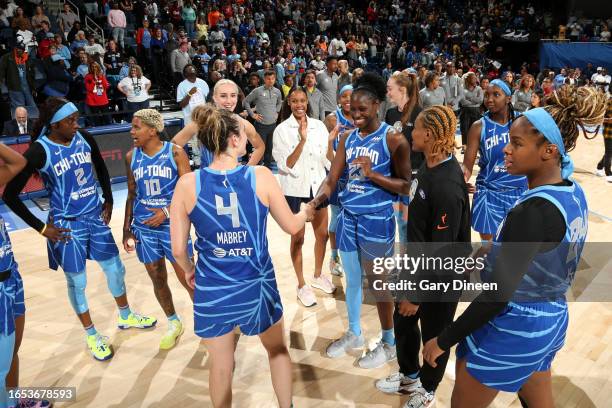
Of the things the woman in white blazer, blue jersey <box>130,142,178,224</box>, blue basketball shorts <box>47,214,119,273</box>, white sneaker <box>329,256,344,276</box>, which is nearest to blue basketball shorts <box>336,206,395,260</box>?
the woman in white blazer

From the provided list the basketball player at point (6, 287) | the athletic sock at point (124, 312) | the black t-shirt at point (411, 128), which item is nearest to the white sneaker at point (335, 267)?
the black t-shirt at point (411, 128)

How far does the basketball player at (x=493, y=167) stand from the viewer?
3660 mm

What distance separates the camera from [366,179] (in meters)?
3.01

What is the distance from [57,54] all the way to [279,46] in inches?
243

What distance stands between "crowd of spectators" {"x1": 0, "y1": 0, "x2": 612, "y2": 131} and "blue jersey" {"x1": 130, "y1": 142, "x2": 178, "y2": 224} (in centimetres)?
335

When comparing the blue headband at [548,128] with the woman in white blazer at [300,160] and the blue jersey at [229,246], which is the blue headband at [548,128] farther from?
the woman in white blazer at [300,160]

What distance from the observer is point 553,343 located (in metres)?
1.84

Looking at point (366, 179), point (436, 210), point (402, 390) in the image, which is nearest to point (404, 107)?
point (366, 179)

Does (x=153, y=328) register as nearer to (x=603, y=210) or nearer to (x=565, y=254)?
(x=565, y=254)

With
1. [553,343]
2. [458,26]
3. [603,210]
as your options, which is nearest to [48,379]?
[553,343]

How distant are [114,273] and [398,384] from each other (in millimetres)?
2092

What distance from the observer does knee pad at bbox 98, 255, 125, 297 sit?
347 cm

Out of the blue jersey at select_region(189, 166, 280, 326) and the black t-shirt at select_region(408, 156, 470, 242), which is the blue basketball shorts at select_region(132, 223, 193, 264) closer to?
the blue jersey at select_region(189, 166, 280, 326)

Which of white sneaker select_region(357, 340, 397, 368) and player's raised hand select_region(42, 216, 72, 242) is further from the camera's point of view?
white sneaker select_region(357, 340, 397, 368)
